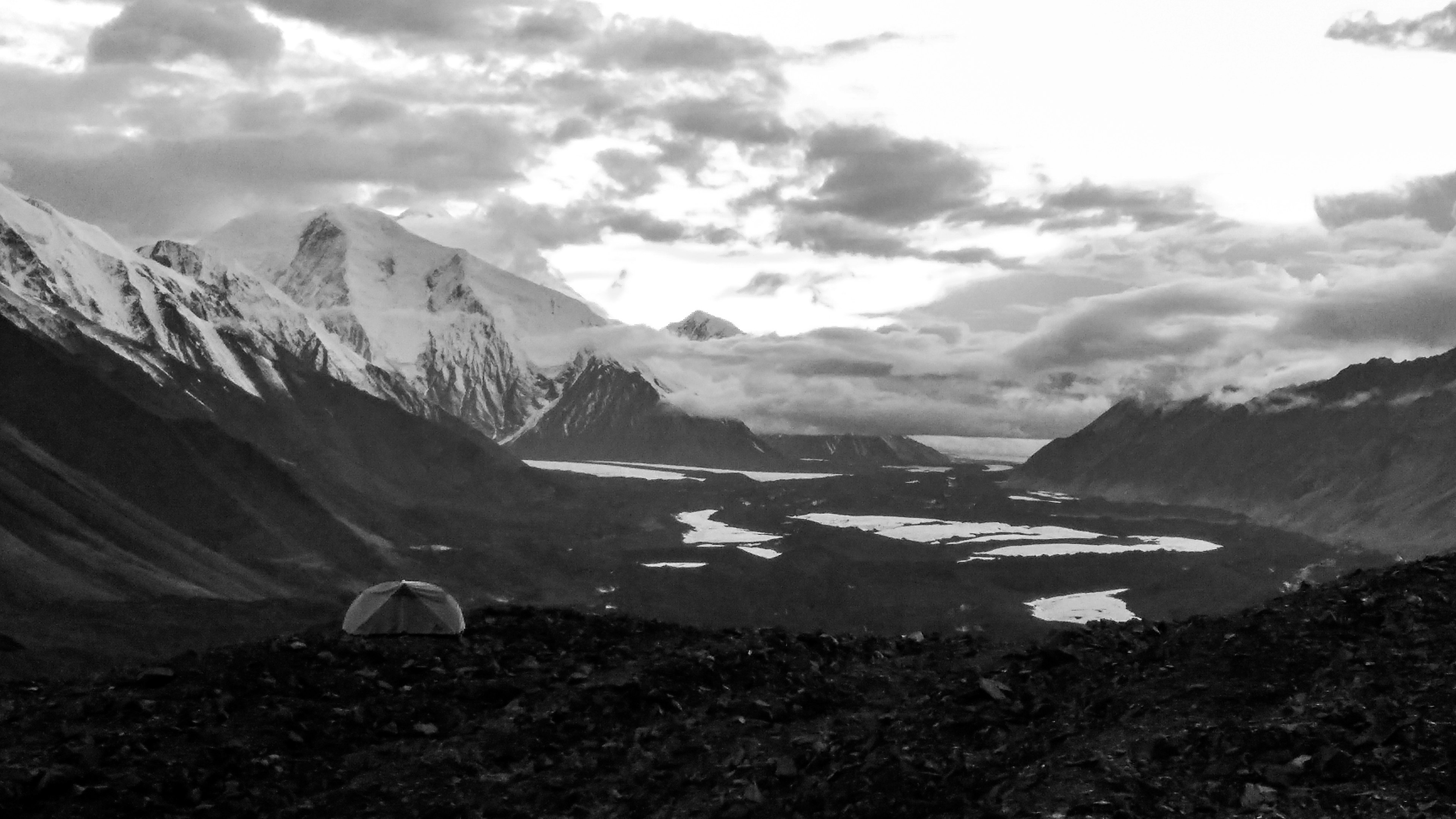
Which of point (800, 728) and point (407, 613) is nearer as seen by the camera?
point (800, 728)

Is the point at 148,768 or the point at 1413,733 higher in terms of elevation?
the point at 1413,733

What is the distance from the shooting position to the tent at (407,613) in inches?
1468

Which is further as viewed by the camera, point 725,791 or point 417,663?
point 417,663

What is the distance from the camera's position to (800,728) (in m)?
27.6

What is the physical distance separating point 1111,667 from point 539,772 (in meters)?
11.1

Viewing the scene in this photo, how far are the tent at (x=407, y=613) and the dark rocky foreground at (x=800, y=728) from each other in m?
2.53

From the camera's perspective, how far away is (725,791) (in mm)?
24359

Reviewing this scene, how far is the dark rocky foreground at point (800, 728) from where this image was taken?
73.0 ft

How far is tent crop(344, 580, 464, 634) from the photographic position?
37281 millimetres

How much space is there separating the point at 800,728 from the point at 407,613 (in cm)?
1384

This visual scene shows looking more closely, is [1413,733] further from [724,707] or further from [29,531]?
[29,531]

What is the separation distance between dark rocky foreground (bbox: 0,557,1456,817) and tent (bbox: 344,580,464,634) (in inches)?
99.6

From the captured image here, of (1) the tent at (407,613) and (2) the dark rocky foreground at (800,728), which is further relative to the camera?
(1) the tent at (407,613)

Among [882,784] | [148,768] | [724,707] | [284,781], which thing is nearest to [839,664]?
[724,707]
